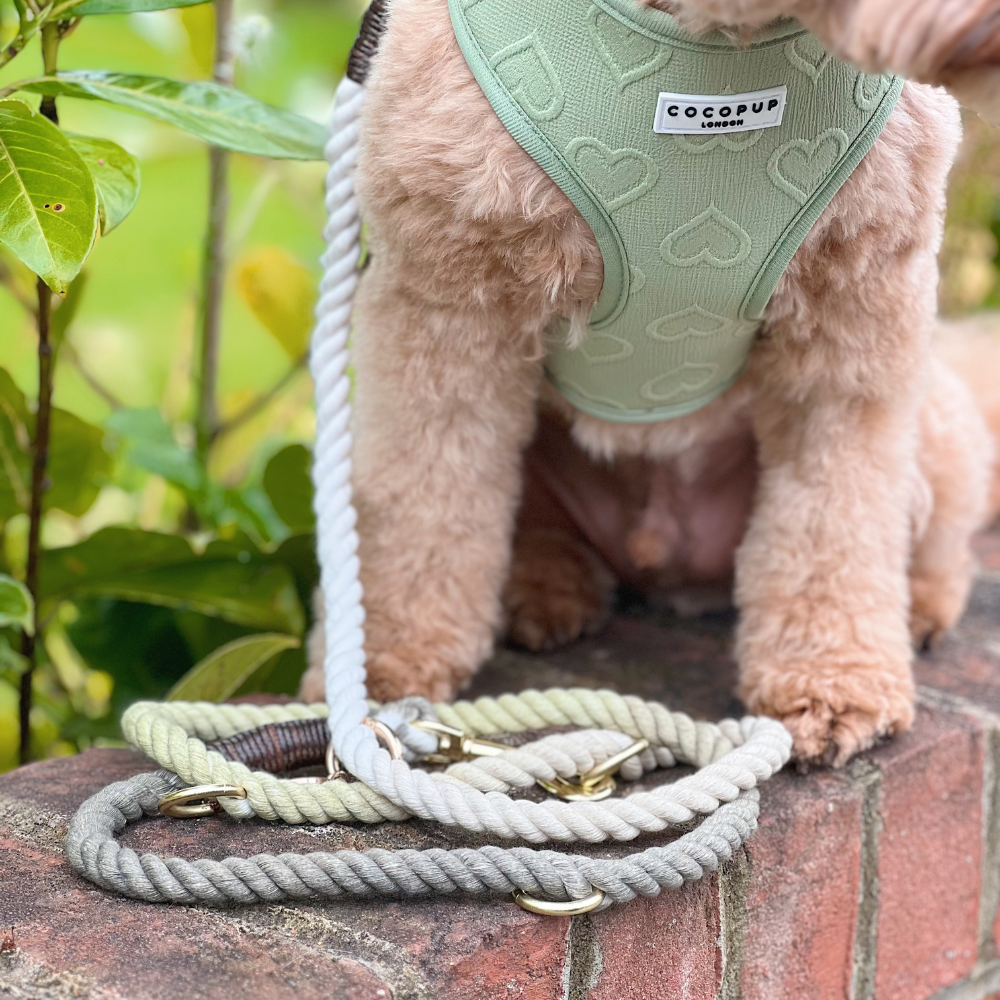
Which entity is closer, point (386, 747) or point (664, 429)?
point (386, 747)

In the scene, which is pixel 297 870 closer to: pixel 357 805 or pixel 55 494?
pixel 357 805

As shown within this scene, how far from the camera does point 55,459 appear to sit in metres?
1.40

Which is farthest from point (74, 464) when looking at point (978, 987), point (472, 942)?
point (978, 987)

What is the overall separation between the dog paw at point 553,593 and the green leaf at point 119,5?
0.78 m

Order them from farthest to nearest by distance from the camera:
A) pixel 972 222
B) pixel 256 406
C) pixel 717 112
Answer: pixel 972 222
pixel 256 406
pixel 717 112

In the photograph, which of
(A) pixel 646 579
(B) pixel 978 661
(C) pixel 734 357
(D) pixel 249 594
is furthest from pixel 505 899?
(B) pixel 978 661

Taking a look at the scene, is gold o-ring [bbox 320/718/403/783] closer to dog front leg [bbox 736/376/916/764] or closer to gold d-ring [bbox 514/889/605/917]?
gold d-ring [bbox 514/889/605/917]

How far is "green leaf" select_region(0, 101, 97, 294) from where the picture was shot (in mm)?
892

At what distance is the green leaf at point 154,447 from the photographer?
1462mm

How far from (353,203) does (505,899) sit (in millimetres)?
647

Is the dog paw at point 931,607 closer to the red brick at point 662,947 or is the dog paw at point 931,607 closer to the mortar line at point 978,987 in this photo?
the mortar line at point 978,987

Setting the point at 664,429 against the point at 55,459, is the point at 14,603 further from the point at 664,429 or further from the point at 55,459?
the point at 664,429

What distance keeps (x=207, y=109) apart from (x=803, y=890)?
951 mm

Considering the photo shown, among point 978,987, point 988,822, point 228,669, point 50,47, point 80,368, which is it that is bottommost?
point 978,987
